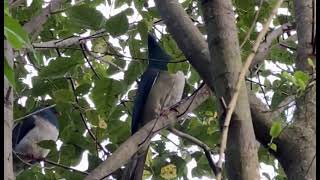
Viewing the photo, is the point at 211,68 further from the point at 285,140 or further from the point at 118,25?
the point at 118,25

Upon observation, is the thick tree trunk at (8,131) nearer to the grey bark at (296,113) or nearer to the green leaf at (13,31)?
the green leaf at (13,31)

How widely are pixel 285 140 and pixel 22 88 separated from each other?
1.82m

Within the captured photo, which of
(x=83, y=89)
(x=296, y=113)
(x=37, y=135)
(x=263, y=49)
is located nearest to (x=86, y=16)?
(x=83, y=89)

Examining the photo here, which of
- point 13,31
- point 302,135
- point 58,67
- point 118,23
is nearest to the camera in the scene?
point 13,31

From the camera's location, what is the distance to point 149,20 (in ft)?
10.6

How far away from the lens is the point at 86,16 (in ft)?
8.72

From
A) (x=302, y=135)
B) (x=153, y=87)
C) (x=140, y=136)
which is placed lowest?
(x=153, y=87)

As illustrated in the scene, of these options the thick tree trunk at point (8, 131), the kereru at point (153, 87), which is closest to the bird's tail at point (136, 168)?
the kereru at point (153, 87)

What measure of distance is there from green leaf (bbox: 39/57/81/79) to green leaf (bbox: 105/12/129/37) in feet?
0.81

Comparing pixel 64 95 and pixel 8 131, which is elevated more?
pixel 8 131

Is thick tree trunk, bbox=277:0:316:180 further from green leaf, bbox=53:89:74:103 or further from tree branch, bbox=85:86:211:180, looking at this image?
green leaf, bbox=53:89:74:103

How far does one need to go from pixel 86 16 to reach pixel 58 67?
0.85 feet

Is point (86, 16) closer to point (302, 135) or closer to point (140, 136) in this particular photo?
point (140, 136)

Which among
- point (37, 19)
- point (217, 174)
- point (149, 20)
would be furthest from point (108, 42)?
point (217, 174)
